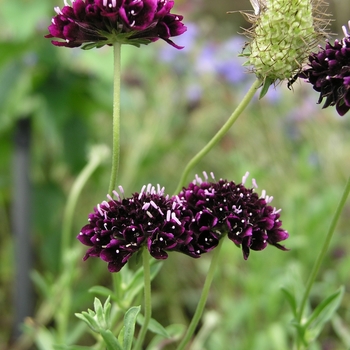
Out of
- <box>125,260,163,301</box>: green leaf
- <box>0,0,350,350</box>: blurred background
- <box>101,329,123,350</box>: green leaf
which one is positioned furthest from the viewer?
<box>0,0,350,350</box>: blurred background

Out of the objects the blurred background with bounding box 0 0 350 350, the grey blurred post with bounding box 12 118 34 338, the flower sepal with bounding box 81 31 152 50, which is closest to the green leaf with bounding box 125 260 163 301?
the flower sepal with bounding box 81 31 152 50

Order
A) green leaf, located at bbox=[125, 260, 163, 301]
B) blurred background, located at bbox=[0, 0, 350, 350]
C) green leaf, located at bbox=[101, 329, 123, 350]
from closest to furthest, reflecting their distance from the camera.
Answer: green leaf, located at bbox=[101, 329, 123, 350]
green leaf, located at bbox=[125, 260, 163, 301]
blurred background, located at bbox=[0, 0, 350, 350]

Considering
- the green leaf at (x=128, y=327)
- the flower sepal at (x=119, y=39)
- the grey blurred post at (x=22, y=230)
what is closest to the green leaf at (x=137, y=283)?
the green leaf at (x=128, y=327)

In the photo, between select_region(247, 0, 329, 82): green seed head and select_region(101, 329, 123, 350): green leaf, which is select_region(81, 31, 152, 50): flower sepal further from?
select_region(101, 329, 123, 350): green leaf

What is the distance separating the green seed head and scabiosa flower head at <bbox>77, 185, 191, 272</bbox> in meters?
0.17

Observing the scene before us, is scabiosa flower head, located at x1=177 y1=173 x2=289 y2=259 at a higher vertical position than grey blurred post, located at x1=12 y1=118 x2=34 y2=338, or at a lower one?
higher

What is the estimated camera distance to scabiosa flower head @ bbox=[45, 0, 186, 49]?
0.52 m

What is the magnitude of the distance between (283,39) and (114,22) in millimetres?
166

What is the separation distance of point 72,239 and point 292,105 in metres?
1.23

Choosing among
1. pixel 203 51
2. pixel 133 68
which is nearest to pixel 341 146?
pixel 203 51

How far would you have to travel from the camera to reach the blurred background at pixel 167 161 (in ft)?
4.58

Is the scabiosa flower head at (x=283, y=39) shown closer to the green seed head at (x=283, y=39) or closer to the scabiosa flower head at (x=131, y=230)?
the green seed head at (x=283, y=39)

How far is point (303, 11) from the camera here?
0.54 meters

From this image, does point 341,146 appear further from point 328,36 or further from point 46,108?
point 328,36
